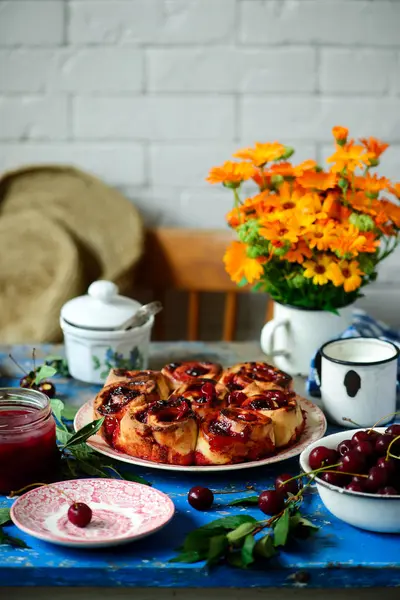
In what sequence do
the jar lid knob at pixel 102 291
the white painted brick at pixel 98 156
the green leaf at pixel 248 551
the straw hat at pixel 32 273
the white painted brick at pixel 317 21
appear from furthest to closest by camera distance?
the white painted brick at pixel 98 156
the white painted brick at pixel 317 21
the straw hat at pixel 32 273
the jar lid knob at pixel 102 291
the green leaf at pixel 248 551

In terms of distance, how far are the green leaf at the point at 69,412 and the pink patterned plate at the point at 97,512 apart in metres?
0.23

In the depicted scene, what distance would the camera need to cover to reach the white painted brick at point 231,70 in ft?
7.19

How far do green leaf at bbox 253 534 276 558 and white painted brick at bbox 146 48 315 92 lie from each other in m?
1.47

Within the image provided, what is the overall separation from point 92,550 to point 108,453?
202 mm

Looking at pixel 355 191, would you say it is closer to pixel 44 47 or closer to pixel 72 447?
pixel 72 447

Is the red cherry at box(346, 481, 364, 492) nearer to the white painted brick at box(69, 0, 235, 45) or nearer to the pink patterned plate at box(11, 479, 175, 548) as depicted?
the pink patterned plate at box(11, 479, 175, 548)

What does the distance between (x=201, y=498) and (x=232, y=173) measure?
1.86 ft

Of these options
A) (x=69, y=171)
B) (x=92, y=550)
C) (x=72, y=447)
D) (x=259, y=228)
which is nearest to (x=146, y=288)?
(x=69, y=171)

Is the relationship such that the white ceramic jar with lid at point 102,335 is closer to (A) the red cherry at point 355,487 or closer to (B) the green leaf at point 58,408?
(B) the green leaf at point 58,408

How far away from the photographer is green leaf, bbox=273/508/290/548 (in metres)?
0.97

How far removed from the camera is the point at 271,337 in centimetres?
153

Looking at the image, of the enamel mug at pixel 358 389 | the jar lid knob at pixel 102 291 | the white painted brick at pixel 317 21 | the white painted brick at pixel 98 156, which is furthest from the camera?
the white painted brick at pixel 98 156

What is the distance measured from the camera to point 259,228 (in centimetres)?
140

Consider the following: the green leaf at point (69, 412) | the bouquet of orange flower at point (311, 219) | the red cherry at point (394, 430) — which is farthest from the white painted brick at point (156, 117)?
the red cherry at point (394, 430)
